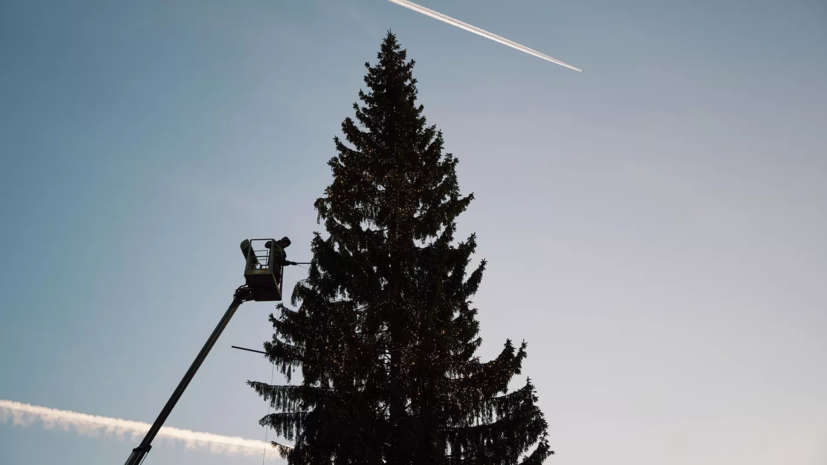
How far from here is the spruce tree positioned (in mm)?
14219

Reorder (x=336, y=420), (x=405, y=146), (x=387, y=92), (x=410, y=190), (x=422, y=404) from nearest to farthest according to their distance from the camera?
(x=336, y=420) → (x=422, y=404) → (x=410, y=190) → (x=405, y=146) → (x=387, y=92)

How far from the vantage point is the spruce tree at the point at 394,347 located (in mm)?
14219

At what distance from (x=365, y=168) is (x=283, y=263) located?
3875mm

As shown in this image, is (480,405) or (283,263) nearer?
(480,405)

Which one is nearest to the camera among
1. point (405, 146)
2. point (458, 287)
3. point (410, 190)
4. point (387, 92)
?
point (458, 287)

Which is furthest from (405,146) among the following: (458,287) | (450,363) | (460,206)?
(450,363)

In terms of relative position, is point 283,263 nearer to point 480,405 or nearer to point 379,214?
point 379,214

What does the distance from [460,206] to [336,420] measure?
6902 mm

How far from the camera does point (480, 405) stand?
49.7 feet

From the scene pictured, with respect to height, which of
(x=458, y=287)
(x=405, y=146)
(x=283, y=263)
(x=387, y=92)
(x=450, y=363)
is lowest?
(x=450, y=363)

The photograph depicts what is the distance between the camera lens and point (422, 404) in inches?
577

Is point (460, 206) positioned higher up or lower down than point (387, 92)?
lower down

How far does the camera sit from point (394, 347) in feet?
50.8

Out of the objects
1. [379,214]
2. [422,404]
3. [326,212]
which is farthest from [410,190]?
[422,404]
